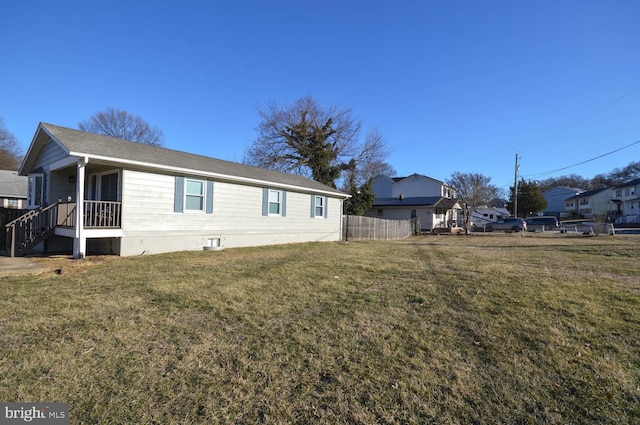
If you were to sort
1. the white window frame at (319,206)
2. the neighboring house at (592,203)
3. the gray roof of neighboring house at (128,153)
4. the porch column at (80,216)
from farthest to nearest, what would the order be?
the neighboring house at (592,203) < the white window frame at (319,206) < the gray roof of neighboring house at (128,153) < the porch column at (80,216)

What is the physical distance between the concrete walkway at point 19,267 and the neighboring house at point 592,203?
70.8 metres

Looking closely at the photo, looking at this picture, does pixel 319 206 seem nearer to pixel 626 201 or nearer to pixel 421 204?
pixel 421 204

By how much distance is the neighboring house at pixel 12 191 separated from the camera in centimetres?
2517

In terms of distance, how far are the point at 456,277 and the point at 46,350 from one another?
740 cm

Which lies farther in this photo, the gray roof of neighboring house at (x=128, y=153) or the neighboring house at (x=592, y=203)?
the neighboring house at (x=592, y=203)

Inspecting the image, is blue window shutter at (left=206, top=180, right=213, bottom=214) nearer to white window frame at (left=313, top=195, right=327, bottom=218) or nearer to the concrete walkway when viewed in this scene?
the concrete walkway

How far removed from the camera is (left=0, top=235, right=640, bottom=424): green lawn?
250cm

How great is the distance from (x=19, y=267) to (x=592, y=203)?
7742 cm

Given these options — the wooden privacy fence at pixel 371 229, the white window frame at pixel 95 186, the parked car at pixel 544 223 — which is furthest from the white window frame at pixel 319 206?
the parked car at pixel 544 223

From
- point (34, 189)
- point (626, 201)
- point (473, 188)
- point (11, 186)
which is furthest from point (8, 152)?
point (626, 201)

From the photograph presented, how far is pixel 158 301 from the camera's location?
17.1 ft

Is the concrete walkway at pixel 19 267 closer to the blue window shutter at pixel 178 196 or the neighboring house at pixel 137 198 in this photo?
the neighboring house at pixel 137 198

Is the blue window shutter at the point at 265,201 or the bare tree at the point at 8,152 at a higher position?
the bare tree at the point at 8,152

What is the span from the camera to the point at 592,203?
196 ft
